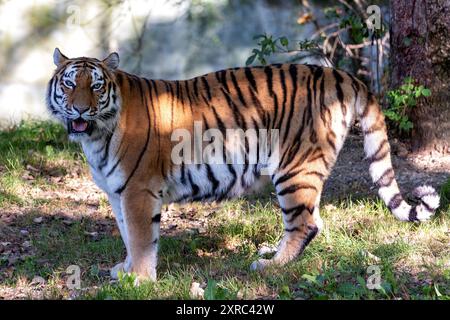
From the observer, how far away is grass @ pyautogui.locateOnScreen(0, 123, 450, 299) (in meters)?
4.55

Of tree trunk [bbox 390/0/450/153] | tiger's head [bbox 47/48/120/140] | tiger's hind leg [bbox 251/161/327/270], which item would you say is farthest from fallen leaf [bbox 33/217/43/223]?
tree trunk [bbox 390/0/450/153]

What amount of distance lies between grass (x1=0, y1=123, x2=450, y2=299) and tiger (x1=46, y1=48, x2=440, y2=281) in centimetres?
24

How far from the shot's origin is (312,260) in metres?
5.10

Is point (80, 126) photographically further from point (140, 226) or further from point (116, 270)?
point (116, 270)

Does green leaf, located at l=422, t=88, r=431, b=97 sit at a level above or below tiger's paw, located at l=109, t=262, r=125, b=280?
above

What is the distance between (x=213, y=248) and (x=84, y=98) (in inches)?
61.1

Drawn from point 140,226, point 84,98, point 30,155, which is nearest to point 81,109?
point 84,98

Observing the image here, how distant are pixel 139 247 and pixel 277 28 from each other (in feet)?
16.2

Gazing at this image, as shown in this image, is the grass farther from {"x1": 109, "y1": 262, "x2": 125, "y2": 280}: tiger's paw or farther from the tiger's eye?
the tiger's eye

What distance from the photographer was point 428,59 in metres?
6.85

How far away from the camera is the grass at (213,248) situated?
14.9ft

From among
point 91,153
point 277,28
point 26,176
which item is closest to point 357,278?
point 91,153

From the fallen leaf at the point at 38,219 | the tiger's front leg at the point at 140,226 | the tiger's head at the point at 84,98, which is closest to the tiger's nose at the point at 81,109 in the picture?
the tiger's head at the point at 84,98

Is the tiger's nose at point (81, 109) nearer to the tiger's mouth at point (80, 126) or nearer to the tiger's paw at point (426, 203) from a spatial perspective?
the tiger's mouth at point (80, 126)
